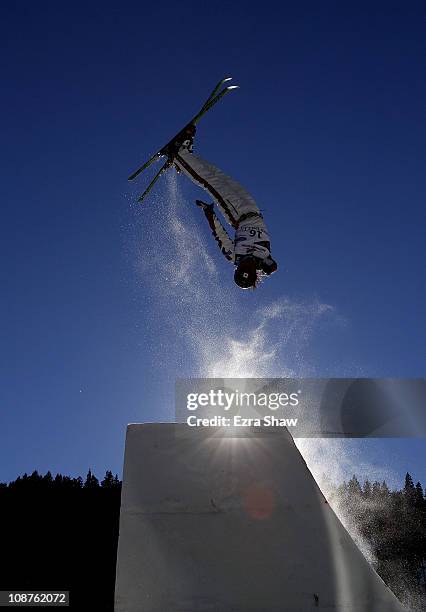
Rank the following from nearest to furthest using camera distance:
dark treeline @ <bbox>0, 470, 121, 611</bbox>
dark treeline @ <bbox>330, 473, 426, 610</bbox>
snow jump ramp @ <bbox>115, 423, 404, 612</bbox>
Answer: snow jump ramp @ <bbox>115, 423, 404, 612</bbox>, dark treeline @ <bbox>0, 470, 121, 611</bbox>, dark treeline @ <bbox>330, 473, 426, 610</bbox>

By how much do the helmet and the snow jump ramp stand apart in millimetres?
2207

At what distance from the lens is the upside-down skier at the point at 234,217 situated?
20.0 feet

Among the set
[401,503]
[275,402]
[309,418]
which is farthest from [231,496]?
[401,503]

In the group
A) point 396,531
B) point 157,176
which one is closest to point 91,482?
point 396,531

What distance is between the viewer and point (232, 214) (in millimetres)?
6711

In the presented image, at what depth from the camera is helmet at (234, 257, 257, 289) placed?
603 centimetres

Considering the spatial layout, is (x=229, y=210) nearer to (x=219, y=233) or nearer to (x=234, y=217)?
(x=234, y=217)

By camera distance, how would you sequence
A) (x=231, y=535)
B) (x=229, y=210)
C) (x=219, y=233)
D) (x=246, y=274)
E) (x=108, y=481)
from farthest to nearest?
1. (x=108, y=481)
2. (x=219, y=233)
3. (x=229, y=210)
4. (x=246, y=274)
5. (x=231, y=535)

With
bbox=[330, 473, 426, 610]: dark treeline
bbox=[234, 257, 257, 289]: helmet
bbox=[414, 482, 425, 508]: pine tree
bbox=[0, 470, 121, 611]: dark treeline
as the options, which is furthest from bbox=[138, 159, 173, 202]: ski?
bbox=[414, 482, 425, 508]: pine tree

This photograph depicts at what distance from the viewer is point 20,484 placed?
33406 mm

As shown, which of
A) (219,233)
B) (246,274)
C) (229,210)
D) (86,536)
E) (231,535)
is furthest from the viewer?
(86,536)

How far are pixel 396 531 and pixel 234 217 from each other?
35535mm

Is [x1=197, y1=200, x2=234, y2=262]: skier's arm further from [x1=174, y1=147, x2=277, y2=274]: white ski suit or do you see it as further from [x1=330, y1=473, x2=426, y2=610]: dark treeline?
[x1=330, y1=473, x2=426, y2=610]: dark treeline

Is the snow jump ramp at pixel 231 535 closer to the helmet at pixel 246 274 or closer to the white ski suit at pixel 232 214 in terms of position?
the helmet at pixel 246 274
